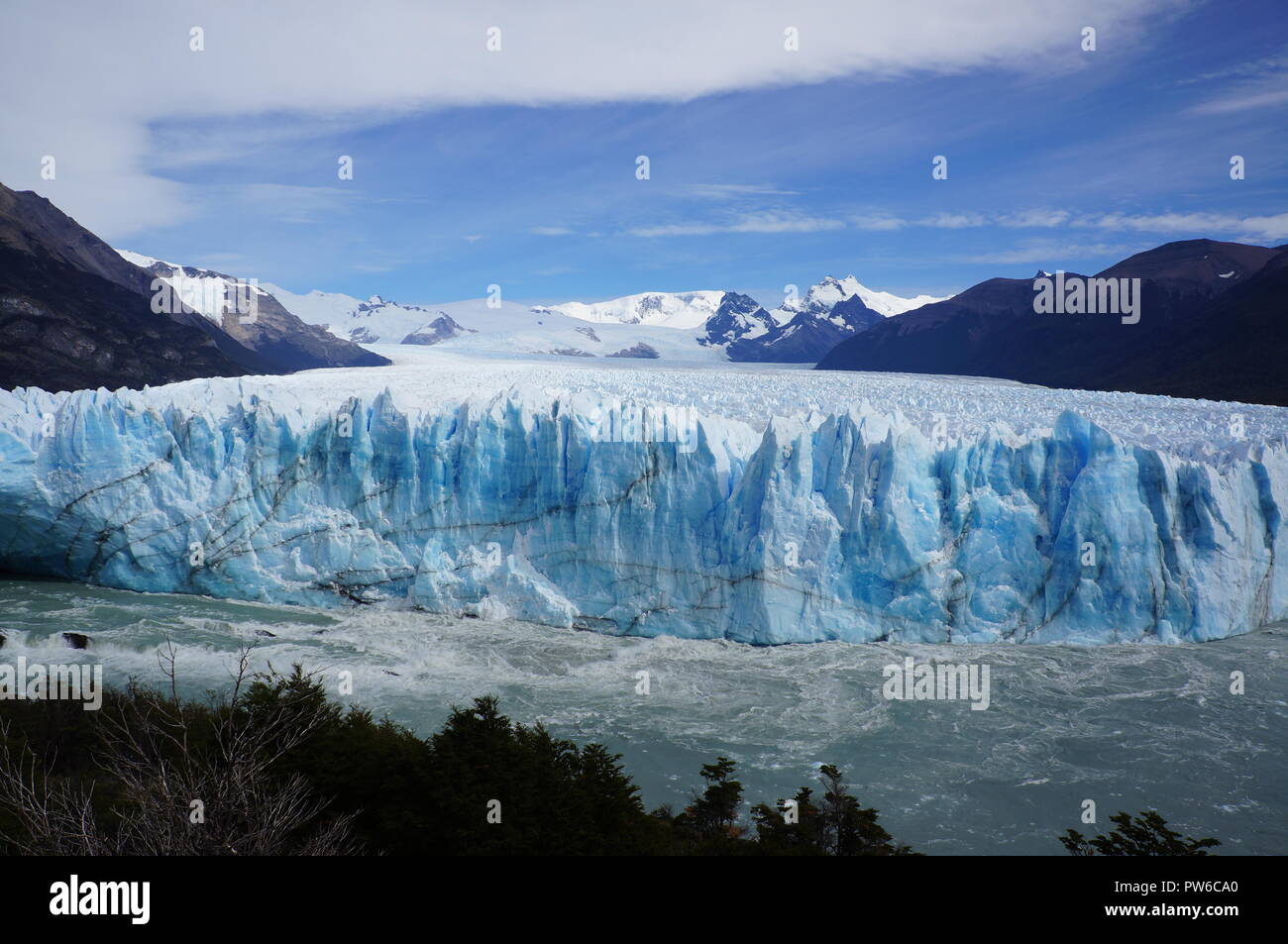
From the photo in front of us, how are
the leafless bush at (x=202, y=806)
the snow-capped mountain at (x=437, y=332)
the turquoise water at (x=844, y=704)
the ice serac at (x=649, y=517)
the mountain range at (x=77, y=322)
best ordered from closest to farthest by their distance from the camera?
the leafless bush at (x=202, y=806) → the turquoise water at (x=844, y=704) → the ice serac at (x=649, y=517) → the mountain range at (x=77, y=322) → the snow-capped mountain at (x=437, y=332)

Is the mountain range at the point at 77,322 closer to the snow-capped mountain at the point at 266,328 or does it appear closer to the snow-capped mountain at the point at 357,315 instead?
the snow-capped mountain at the point at 266,328

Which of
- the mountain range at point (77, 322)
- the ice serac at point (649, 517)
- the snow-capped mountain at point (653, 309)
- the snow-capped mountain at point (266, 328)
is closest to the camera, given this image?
the ice serac at point (649, 517)

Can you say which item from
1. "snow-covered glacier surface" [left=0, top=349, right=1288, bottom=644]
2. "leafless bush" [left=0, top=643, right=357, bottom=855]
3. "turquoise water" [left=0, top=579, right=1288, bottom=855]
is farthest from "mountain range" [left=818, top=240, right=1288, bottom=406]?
"leafless bush" [left=0, top=643, right=357, bottom=855]

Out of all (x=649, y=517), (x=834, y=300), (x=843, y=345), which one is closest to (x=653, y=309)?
(x=834, y=300)

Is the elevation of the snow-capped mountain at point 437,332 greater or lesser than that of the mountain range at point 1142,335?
greater

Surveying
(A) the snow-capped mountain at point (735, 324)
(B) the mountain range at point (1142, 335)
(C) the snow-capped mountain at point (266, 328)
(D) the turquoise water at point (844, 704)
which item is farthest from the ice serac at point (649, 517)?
(A) the snow-capped mountain at point (735, 324)
